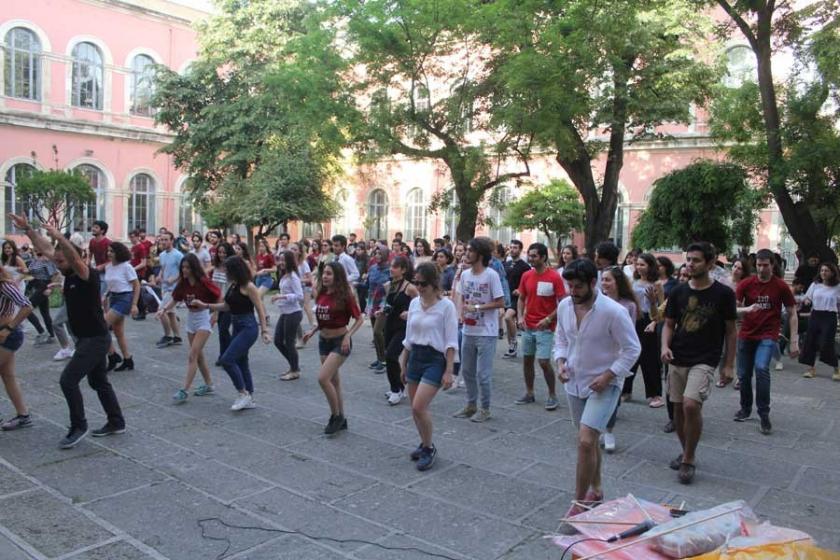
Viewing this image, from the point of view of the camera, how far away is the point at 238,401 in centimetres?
725

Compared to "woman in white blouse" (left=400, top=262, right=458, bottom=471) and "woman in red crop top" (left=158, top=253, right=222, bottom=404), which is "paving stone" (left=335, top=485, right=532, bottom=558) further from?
"woman in red crop top" (left=158, top=253, right=222, bottom=404)

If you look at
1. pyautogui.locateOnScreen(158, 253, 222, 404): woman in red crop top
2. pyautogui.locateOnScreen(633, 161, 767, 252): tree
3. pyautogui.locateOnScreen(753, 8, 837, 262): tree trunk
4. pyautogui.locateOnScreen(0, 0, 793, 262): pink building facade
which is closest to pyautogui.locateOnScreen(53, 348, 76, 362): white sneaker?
pyautogui.locateOnScreen(158, 253, 222, 404): woman in red crop top

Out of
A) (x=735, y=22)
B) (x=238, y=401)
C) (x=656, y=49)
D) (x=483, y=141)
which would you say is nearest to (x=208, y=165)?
(x=483, y=141)

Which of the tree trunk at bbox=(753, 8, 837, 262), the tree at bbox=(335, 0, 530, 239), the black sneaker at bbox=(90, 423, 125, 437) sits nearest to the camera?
the black sneaker at bbox=(90, 423, 125, 437)

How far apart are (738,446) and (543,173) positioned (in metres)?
22.9

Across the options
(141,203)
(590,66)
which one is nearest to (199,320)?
(590,66)

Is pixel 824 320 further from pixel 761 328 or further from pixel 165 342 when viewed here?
pixel 165 342

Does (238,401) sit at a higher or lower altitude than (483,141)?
lower

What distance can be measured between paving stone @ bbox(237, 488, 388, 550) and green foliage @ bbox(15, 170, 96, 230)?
67.4 feet

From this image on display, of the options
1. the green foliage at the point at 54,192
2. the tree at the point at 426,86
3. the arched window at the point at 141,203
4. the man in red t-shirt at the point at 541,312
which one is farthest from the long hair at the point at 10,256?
the arched window at the point at 141,203

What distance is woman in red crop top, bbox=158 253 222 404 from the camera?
24.5 feet

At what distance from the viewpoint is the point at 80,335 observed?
19.6 feet

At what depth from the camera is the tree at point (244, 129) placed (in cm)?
2477

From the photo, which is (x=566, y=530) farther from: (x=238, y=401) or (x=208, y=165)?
(x=208, y=165)
